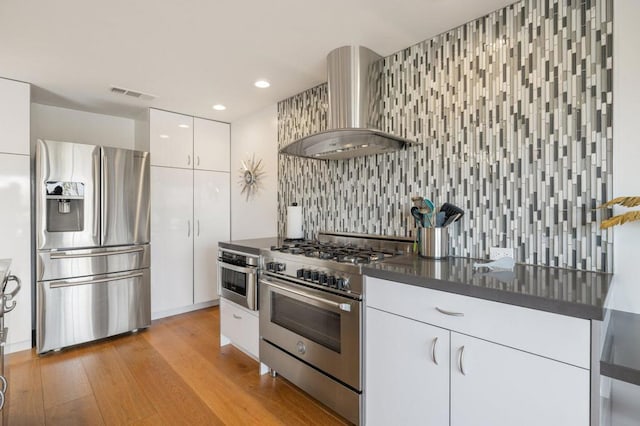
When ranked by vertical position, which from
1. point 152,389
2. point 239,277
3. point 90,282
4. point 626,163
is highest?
point 626,163

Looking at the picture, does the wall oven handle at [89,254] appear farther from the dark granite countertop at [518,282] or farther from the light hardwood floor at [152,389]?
the dark granite countertop at [518,282]

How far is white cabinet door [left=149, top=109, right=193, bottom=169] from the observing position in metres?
3.62

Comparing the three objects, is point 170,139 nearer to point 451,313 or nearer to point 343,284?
point 343,284

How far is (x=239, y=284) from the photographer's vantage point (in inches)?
103

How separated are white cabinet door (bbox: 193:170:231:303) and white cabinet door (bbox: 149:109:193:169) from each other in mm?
252

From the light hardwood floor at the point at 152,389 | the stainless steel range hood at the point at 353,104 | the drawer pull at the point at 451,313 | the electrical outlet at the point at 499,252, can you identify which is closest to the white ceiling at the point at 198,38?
the stainless steel range hood at the point at 353,104

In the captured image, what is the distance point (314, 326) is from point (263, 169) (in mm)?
2124

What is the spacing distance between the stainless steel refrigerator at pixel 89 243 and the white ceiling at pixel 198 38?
73cm

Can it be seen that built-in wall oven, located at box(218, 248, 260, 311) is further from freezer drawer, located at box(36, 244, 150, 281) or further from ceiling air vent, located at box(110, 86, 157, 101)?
ceiling air vent, located at box(110, 86, 157, 101)

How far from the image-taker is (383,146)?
7.11ft

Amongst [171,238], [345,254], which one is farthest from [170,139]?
[345,254]

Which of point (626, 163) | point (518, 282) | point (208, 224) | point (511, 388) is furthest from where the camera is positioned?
point (208, 224)

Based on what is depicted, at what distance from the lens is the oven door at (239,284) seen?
2.46 m

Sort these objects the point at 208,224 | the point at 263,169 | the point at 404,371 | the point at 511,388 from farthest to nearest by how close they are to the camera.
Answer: the point at 208,224 → the point at 263,169 → the point at 404,371 → the point at 511,388
